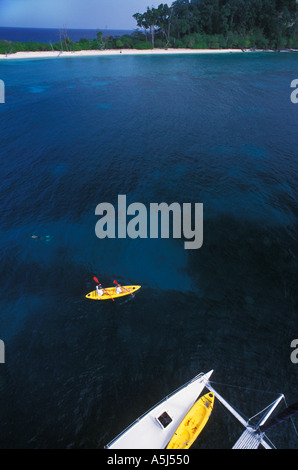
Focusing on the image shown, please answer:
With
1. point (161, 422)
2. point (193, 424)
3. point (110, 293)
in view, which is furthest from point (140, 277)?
point (193, 424)

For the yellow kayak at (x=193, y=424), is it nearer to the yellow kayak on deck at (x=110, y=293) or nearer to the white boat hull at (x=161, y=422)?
the white boat hull at (x=161, y=422)

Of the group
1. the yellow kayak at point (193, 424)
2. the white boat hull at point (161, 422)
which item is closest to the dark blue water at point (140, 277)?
the yellow kayak at point (193, 424)

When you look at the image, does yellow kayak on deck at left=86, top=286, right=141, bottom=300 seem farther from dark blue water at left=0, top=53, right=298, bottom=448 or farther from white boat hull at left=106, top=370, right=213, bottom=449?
white boat hull at left=106, top=370, right=213, bottom=449

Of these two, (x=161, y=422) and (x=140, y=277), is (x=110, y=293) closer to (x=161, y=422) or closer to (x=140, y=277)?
(x=140, y=277)

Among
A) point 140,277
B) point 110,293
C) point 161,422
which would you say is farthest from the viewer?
point 140,277
